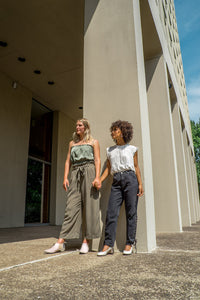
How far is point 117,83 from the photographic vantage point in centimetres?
343

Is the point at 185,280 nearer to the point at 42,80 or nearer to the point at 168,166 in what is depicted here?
the point at 168,166

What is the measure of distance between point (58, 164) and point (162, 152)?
20.0 ft

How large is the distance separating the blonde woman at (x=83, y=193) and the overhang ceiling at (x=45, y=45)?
13.1 ft

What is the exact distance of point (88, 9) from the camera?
3.91 metres

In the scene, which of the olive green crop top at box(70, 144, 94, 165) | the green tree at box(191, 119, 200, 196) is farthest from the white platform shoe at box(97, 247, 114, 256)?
the green tree at box(191, 119, 200, 196)

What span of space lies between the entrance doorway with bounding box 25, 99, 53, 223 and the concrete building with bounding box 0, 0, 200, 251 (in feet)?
0.14

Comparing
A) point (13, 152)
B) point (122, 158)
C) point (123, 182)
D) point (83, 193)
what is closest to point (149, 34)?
point (122, 158)

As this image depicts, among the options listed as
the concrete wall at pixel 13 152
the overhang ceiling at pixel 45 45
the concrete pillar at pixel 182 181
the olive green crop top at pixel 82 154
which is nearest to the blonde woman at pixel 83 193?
the olive green crop top at pixel 82 154

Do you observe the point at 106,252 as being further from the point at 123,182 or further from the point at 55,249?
the point at 123,182

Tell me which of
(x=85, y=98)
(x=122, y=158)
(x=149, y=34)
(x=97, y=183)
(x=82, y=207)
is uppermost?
(x=149, y=34)

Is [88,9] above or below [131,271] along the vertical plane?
above

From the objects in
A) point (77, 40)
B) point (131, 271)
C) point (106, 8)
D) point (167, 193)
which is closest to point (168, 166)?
point (167, 193)

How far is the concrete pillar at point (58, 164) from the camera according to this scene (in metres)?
10.4

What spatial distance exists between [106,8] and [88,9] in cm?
34
